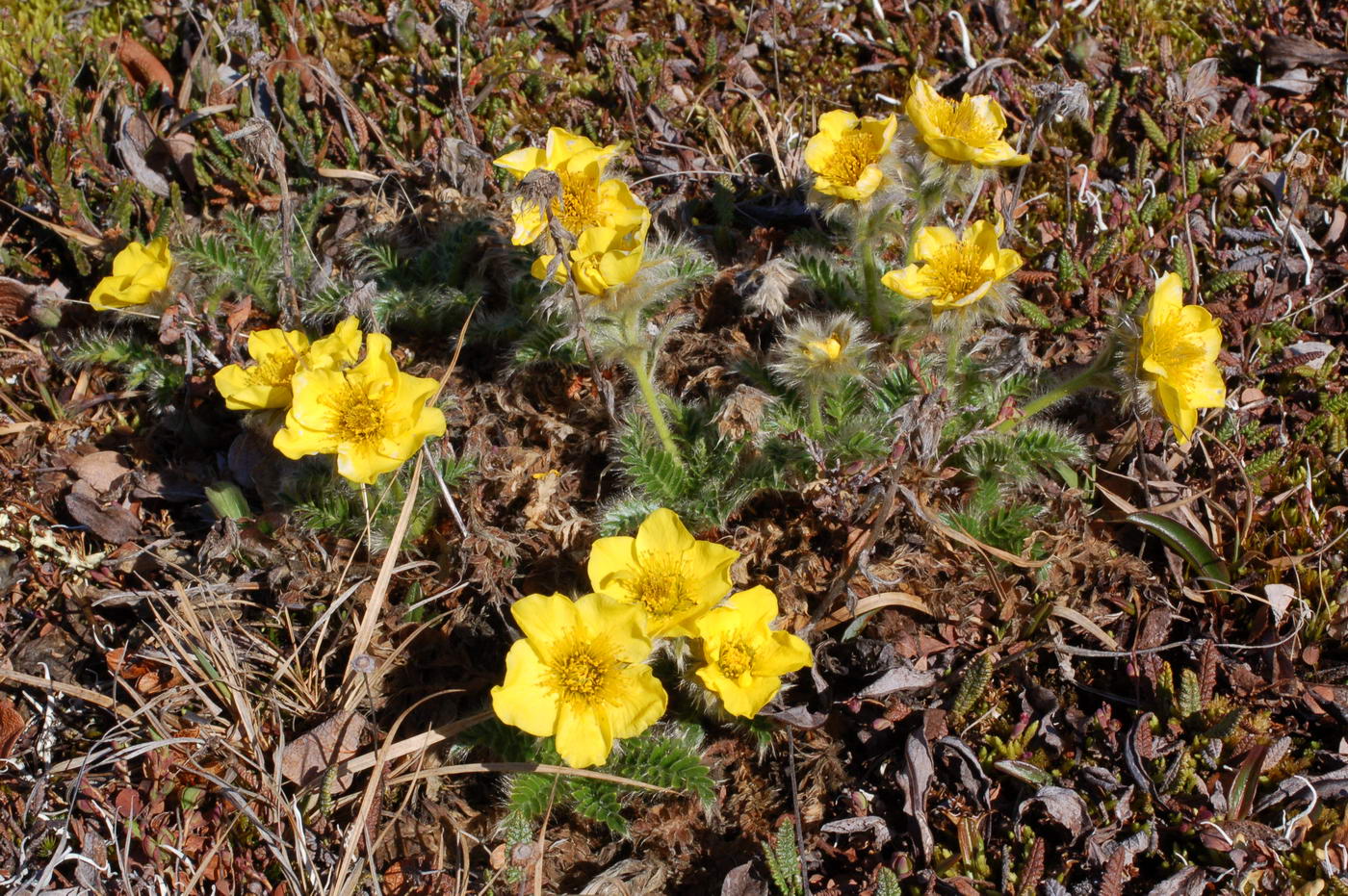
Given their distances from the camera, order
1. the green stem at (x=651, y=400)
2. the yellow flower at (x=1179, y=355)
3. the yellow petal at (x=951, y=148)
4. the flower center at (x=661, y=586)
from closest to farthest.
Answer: the flower center at (x=661, y=586) → the yellow flower at (x=1179, y=355) → the yellow petal at (x=951, y=148) → the green stem at (x=651, y=400)

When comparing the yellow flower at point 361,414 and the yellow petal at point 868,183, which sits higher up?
the yellow petal at point 868,183

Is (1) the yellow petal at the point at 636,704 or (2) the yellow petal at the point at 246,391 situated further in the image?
(2) the yellow petal at the point at 246,391

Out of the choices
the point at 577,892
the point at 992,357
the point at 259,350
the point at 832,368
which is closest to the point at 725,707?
the point at 577,892

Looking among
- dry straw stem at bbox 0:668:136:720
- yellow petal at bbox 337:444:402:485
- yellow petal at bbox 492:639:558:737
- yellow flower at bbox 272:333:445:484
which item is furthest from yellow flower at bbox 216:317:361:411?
yellow petal at bbox 492:639:558:737

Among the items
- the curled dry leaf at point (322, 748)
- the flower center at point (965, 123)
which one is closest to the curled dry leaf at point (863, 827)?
the curled dry leaf at point (322, 748)

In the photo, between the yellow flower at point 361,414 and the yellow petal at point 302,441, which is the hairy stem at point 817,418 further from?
the yellow petal at point 302,441

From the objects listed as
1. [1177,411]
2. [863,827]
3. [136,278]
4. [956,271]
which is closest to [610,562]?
[863,827]

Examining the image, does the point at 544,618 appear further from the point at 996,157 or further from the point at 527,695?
the point at 996,157

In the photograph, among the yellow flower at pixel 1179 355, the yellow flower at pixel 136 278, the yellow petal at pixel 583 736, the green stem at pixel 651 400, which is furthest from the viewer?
the yellow flower at pixel 136 278
